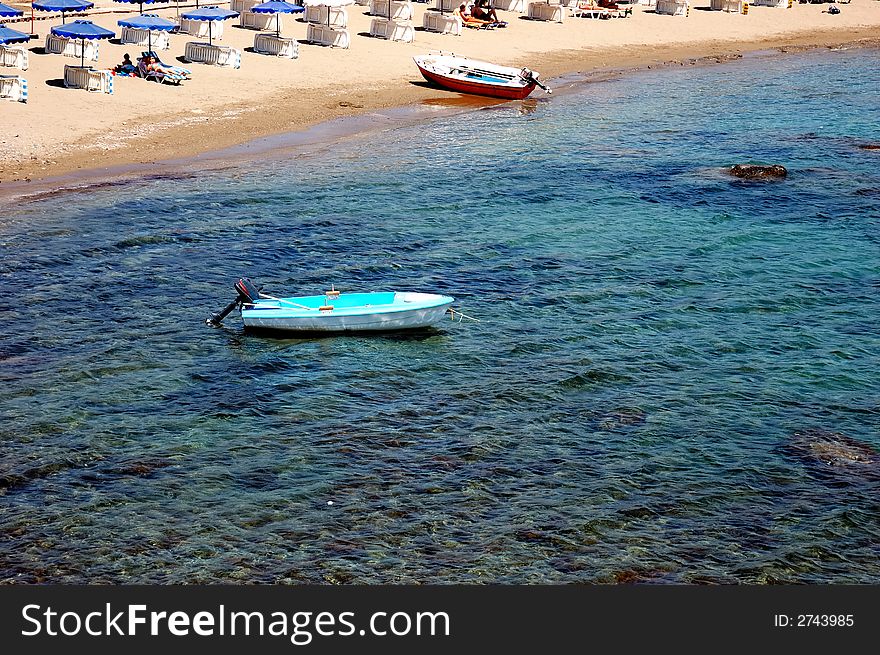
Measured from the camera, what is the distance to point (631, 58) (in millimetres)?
69625

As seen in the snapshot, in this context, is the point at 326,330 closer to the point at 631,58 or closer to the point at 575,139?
the point at 575,139

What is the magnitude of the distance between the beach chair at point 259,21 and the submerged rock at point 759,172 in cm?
3012

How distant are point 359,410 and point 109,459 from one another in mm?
5276

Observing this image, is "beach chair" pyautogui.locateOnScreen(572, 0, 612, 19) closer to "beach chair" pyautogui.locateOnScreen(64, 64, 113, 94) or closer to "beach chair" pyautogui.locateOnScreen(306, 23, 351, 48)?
"beach chair" pyautogui.locateOnScreen(306, 23, 351, 48)

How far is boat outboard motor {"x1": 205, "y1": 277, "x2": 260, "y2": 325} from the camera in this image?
27375 millimetres

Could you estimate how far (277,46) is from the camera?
57.6 meters

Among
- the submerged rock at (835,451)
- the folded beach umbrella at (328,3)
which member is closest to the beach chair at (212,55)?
the folded beach umbrella at (328,3)

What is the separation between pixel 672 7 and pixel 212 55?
130 feet

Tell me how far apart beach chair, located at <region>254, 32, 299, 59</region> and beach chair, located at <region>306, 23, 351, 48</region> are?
11.2 ft

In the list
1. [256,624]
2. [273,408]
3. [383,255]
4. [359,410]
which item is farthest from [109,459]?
[383,255]

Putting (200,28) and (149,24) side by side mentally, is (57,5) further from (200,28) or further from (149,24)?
(200,28)

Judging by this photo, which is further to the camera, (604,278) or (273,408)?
(604,278)

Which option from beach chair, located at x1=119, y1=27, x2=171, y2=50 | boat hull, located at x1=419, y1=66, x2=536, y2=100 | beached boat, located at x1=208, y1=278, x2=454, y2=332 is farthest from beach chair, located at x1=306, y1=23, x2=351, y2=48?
beached boat, located at x1=208, y1=278, x2=454, y2=332

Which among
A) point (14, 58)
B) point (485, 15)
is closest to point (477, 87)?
point (485, 15)
